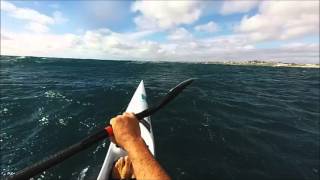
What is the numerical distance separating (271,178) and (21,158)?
954cm

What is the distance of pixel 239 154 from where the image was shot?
988 cm

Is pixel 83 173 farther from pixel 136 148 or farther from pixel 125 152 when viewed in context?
pixel 136 148

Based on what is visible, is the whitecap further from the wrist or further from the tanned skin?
the wrist

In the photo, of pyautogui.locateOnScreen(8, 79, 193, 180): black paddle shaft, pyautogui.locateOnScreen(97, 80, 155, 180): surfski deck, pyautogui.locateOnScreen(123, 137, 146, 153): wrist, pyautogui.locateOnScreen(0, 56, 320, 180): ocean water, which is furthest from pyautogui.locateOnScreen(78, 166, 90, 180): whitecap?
pyautogui.locateOnScreen(123, 137, 146, 153): wrist

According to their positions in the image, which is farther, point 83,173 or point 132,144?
point 83,173

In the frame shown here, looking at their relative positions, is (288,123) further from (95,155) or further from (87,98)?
(87,98)

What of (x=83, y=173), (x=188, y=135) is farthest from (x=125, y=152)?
(x=188, y=135)

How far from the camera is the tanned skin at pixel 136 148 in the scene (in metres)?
2.10

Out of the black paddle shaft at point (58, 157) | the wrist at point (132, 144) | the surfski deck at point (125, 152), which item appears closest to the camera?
the wrist at point (132, 144)

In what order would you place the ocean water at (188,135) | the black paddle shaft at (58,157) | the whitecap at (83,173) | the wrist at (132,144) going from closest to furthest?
the wrist at (132,144), the black paddle shaft at (58,157), the whitecap at (83,173), the ocean water at (188,135)

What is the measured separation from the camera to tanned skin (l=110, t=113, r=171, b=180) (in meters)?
2.10

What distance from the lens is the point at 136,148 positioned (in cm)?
231

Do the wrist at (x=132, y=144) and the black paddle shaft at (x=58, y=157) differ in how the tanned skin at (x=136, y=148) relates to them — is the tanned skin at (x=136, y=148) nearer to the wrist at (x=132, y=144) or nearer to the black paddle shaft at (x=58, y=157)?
the wrist at (x=132, y=144)

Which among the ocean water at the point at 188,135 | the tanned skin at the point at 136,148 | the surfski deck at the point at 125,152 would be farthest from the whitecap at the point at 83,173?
the tanned skin at the point at 136,148
